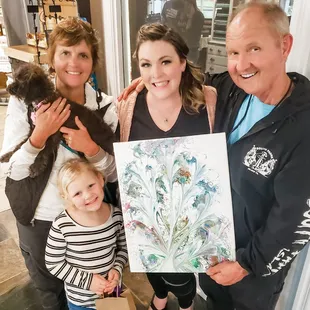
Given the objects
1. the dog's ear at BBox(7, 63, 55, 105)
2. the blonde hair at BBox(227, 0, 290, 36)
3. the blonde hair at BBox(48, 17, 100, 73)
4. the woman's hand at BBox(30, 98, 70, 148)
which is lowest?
the woman's hand at BBox(30, 98, 70, 148)

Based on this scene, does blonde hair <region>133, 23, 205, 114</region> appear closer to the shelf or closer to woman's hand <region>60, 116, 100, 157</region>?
woman's hand <region>60, 116, 100, 157</region>

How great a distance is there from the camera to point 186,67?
1.10 meters

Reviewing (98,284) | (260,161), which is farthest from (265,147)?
(98,284)

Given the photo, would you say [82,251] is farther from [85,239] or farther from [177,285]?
[177,285]

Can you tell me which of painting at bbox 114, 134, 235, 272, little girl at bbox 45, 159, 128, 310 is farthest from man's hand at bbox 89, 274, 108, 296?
painting at bbox 114, 134, 235, 272

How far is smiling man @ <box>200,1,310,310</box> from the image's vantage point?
0.79 metres

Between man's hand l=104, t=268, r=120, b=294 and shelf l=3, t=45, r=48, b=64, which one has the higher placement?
shelf l=3, t=45, r=48, b=64

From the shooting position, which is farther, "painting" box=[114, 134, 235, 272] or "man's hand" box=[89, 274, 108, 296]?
"man's hand" box=[89, 274, 108, 296]

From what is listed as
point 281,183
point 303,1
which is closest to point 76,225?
point 281,183

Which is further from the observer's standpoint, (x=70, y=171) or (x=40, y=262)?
(x=40, y=262)

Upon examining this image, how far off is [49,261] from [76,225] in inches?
6.6

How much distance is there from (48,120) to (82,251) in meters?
0.49

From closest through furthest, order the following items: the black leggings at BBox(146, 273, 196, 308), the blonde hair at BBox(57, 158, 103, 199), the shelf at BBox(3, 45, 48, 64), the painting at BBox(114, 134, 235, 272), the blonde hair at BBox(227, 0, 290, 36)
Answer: the blonde hair at BBox(227, 0, 290, 36) < the painting at BBox(114, 134, 235, 272) < the blonde hair at BBox(57, 158, 103, 199) < the black leggings at BBox(146, 273, 196, 308) < the shelf at BBox(3, 45, 48, 64)

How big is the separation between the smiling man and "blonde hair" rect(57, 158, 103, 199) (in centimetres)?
45
